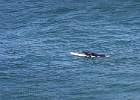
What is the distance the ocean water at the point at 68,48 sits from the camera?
72.9m

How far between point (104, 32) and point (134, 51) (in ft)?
34.5

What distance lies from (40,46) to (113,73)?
16.9 m

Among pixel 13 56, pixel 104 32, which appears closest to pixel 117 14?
pixel 104 32

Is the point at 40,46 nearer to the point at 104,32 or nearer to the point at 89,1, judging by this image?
the point at 104,32

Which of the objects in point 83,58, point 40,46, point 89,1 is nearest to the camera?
point 83,58

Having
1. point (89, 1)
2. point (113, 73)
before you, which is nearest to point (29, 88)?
point (113, 73)

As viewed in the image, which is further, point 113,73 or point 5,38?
point 5,38

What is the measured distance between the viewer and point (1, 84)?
75.7 metres

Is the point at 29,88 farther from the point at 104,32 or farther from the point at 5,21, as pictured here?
the point at 5,21

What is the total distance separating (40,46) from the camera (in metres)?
90.3

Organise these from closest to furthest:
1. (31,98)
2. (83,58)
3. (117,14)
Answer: (31,98)
(83,58)
(117,14)

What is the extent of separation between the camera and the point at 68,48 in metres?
89.0

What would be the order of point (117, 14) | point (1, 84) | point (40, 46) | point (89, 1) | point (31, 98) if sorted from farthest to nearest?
1. point (89, 1)
2. point (117, 14)
3. point (40, 46)
4. point (1, 84)
5. point (31, 98)

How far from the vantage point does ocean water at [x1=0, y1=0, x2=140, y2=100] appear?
72938 millimetres
